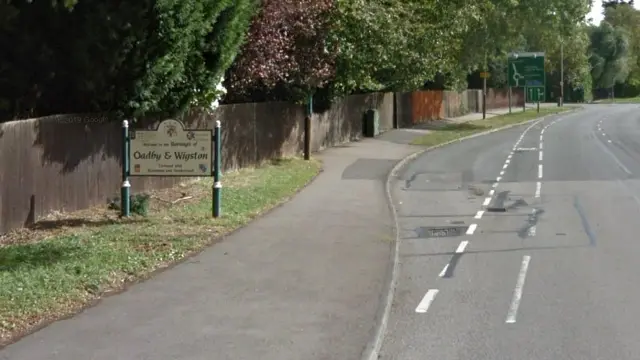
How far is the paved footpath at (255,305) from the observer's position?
7.57 metres

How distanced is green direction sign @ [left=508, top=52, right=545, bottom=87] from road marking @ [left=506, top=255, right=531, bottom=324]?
5395 cm

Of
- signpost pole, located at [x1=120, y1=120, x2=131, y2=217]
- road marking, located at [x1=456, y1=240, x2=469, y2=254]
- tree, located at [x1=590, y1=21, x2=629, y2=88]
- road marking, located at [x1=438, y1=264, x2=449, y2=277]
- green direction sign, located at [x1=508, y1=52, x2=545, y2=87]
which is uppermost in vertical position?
tree, located at [x1=590, y1=21, x2=629, y2=88]

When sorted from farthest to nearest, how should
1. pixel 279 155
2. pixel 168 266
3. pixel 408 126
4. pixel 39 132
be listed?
pixel 408 126 → pixel 279 155 → pixel 39 132 → pixel 168 266

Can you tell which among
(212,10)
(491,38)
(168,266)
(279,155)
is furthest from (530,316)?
(491,38)

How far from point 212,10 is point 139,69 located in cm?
235

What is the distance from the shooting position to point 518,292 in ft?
34.3

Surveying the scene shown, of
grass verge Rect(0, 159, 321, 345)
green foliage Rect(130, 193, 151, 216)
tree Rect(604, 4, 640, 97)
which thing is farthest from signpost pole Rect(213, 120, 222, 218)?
tree Rect(604, 4, 640, 97)

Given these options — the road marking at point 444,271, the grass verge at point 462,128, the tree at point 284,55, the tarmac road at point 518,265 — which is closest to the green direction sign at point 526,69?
the grass verge at point 462,128

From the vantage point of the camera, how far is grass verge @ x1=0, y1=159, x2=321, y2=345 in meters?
9.11

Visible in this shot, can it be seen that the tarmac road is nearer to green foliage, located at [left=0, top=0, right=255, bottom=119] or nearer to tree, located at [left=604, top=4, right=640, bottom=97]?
green foliage, located at [left=0, top=0, right=255, bottom=119]

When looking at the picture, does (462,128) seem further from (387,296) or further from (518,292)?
(387,296)

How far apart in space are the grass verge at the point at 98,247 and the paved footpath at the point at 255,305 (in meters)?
0.33

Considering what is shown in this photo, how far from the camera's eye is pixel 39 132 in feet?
46.5

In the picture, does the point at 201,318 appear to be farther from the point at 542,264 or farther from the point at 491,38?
the point at 491,38
